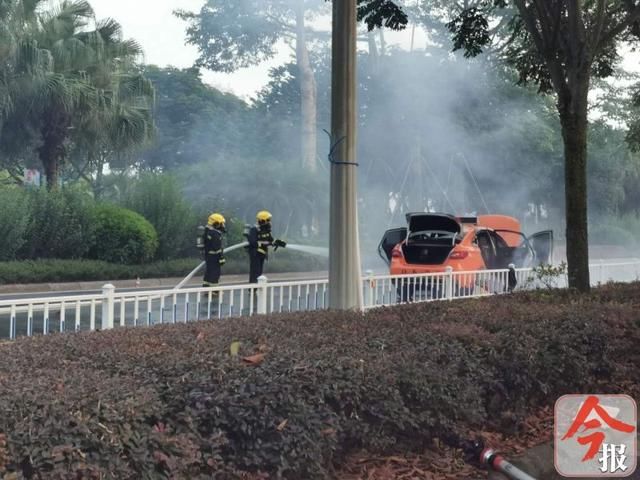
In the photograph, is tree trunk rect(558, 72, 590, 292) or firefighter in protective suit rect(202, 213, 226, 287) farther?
firefighter in protective suit rect(202, 213, 226, 287)

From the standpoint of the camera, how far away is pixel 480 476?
3643 millimetres

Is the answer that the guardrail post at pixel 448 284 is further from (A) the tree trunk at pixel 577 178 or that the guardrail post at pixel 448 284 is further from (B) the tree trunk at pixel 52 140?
(B) the tree trunk at pixel 52 140

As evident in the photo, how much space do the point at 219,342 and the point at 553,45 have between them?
17.0ft

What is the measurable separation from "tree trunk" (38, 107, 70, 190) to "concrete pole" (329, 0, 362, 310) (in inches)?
673

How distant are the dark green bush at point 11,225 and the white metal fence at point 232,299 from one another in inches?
320

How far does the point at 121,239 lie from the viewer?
19609mm

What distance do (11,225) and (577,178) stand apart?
14.7 metres

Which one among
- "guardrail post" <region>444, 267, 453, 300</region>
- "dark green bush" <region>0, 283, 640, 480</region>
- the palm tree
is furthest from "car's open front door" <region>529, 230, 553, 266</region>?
the palm tree

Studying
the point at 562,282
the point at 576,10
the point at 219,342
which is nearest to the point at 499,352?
the point at 219,342

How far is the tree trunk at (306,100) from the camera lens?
103 feet

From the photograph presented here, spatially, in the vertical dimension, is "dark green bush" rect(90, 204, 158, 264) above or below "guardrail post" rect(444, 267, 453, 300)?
above

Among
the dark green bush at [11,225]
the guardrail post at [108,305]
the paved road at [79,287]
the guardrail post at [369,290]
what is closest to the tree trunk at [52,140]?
the dark green bush at [11,225]

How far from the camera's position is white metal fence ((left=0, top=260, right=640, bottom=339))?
5.90m

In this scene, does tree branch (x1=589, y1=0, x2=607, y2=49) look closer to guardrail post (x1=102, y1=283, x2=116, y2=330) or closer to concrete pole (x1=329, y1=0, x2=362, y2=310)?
concrete pole (x1=329, y1=0, x2=362, y2=310)
